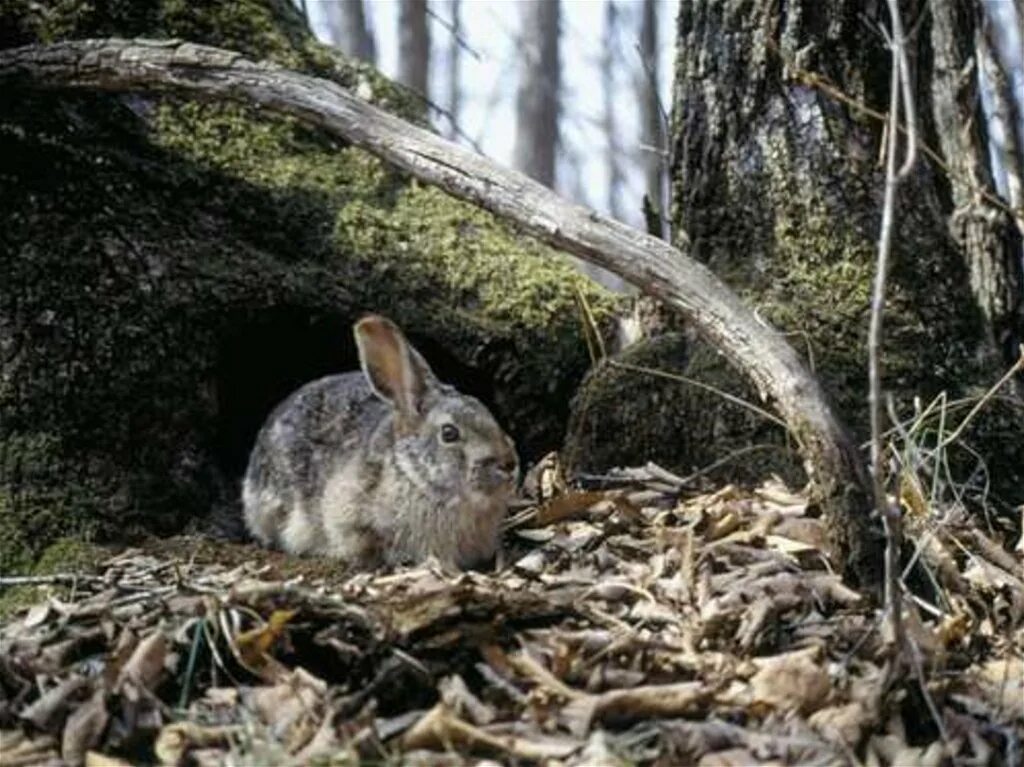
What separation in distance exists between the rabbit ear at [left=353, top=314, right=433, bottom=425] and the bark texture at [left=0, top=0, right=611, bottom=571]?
81 centimetres

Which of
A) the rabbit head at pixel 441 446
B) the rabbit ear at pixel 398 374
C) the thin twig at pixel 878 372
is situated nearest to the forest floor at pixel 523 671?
the thin twig at pixel 878 372

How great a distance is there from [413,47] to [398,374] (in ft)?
44.9

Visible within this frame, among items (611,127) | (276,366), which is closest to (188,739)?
(276,366)

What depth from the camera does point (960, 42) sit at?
316 inches

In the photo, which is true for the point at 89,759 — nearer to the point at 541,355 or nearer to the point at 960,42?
the point at 541,355

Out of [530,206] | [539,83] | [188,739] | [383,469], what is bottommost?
[188,739]

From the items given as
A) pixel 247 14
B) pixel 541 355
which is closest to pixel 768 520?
pixel 541 355

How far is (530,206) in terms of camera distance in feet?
21.7

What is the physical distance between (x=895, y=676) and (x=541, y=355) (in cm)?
318

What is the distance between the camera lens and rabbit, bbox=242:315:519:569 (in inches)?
273

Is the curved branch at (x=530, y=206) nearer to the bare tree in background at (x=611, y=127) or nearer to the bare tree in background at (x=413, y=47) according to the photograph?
the bare tree in background at (x=413, y=47)

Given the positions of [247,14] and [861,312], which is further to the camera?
[247,14]

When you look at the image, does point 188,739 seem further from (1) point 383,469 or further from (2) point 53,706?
(1) point 383,469

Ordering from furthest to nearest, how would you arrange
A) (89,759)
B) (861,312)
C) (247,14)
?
(247,14) < (861,312) < (89,759)
